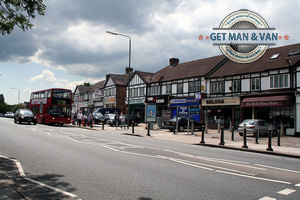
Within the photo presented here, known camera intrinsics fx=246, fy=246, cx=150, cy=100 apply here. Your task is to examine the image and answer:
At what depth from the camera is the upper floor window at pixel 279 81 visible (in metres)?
23.2

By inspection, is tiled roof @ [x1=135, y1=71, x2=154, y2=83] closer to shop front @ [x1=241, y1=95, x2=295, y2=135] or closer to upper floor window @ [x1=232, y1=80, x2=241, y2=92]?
upper floor window @ [x1=232, y1=80, x2=241, y2=92]

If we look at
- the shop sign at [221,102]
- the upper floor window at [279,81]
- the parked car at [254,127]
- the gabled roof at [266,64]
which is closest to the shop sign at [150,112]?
the parked car at [254,127]

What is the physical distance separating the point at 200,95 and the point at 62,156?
24.3m

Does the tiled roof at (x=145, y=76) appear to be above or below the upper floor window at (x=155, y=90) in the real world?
above

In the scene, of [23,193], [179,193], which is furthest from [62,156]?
[179,193]

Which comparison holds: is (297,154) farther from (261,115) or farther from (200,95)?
(200,95)

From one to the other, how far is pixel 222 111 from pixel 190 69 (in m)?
8.87

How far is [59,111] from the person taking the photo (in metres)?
28.6

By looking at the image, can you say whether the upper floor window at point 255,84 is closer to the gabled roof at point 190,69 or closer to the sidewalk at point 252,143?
the gabled roof at point 190,69

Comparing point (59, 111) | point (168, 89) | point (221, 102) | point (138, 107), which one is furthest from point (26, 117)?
point (221, 102)

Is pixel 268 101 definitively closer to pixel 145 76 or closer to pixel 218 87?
pixel 218 87

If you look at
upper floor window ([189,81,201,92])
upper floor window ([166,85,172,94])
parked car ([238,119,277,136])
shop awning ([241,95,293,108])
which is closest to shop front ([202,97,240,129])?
shop awning ([241,95,293,108])

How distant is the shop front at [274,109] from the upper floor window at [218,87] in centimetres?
367

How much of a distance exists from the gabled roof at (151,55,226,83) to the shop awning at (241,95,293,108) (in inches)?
289
